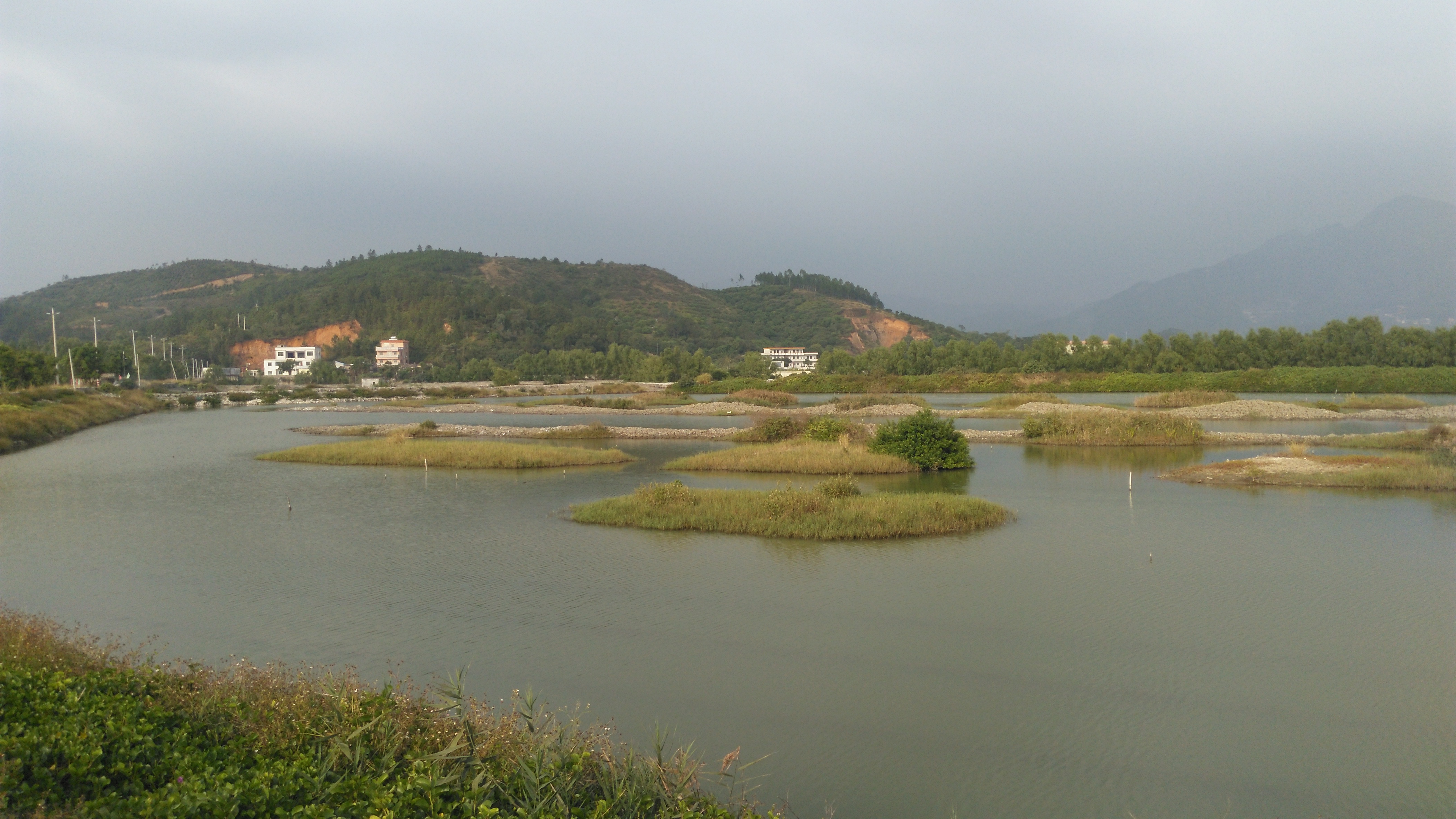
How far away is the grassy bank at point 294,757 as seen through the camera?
5.21 meters

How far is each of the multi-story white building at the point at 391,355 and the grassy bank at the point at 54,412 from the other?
147 ft

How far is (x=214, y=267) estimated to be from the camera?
7387 inches

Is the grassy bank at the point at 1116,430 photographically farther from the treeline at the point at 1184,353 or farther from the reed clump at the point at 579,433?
the treeline at the point at 1184,353

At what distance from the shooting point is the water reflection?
27672mm

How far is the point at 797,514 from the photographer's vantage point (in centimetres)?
1742

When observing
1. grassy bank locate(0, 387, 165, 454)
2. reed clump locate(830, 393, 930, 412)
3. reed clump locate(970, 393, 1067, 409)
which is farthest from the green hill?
reed clump locate(970, 393, 1067, 409)

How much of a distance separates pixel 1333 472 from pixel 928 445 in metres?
10.2

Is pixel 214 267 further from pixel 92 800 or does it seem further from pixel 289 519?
pixel 92 800

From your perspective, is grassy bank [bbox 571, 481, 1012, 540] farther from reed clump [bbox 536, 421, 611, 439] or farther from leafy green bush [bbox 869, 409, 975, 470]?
reed clump [bbox 536, 421, 611, 439]

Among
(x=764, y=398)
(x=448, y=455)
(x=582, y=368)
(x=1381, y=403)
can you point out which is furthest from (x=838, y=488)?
(x=582, y=368)

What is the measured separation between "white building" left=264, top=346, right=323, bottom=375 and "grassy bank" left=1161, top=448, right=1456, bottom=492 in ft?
348

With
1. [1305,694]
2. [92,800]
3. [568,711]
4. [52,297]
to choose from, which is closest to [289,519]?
[568,711]

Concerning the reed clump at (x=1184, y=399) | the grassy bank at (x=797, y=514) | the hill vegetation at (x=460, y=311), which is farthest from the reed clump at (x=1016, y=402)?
the hill vegetation at (x=460, y=311)

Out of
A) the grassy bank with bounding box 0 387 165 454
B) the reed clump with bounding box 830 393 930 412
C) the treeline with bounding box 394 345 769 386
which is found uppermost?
the treeline with bounding box 394 345 769 386
